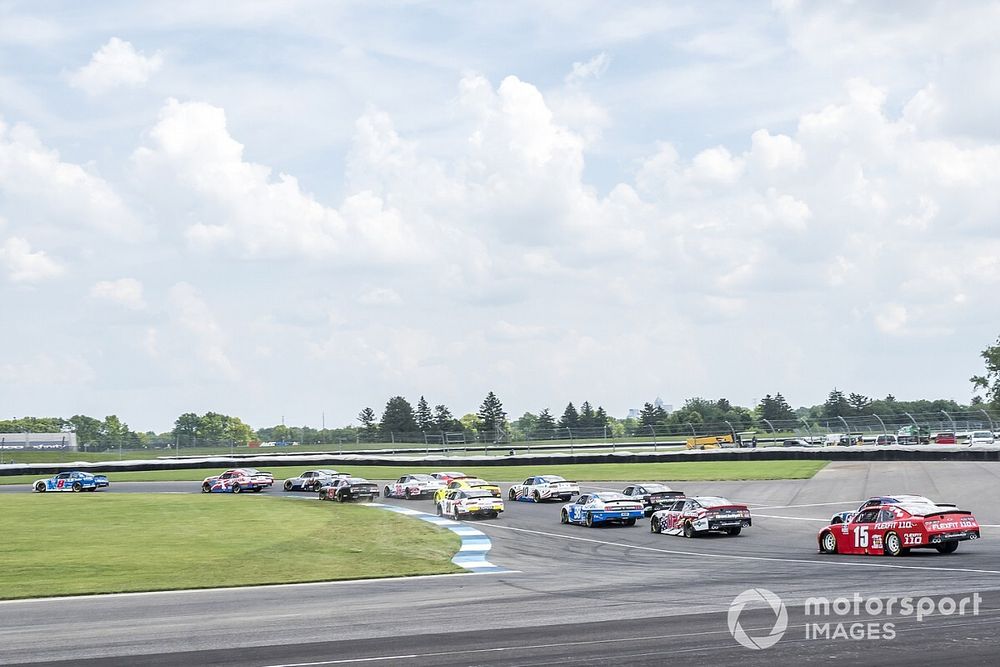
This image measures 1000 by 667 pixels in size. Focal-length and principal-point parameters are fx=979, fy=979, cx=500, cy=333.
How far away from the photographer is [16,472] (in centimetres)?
6975

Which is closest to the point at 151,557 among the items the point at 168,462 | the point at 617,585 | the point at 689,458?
the point at 617,585

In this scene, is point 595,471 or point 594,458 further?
point 594,458

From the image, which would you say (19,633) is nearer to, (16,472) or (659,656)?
(659,656)

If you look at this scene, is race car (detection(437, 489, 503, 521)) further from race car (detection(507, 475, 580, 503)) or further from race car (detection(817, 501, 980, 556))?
race car (detection(817, 501, 980, 556))

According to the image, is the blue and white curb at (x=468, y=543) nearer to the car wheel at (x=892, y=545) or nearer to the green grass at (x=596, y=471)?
the car wheel at (x=892, y=545)

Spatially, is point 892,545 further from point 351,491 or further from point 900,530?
point 351,491

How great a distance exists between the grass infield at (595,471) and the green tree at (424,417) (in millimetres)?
103400

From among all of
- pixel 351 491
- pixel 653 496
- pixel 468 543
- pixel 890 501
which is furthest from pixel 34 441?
pixel 890 501

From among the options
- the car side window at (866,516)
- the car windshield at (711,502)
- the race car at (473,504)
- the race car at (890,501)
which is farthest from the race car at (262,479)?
the car side window at (866,516)

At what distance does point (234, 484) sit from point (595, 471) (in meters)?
20.3

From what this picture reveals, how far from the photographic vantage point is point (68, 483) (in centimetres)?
5347

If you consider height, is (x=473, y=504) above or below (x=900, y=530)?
below

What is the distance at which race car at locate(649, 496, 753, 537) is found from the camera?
1100 inches
